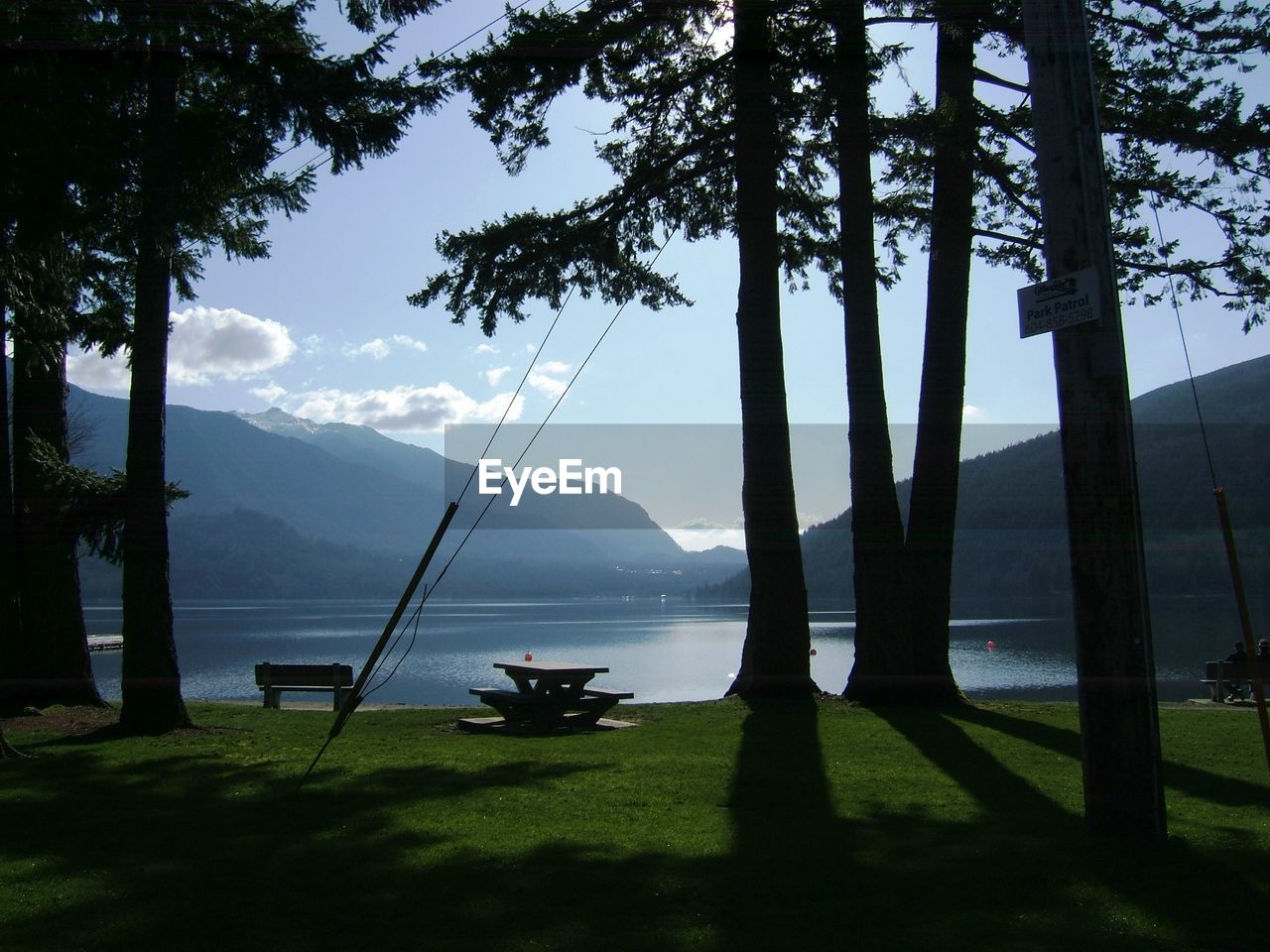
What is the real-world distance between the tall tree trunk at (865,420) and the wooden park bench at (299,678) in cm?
875

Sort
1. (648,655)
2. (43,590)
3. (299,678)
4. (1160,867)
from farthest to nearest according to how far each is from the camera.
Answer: (648,655)
(299,678)
(43,590)
(1160,867)

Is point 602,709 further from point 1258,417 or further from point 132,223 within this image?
point 1258,417

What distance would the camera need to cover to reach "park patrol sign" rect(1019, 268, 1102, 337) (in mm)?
5789

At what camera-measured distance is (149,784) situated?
807 cm

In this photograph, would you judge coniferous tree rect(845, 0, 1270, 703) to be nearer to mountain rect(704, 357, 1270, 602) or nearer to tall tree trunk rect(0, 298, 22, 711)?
tall tree trunk rect(0, 298, 22, 711)

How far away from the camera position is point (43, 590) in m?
15.0

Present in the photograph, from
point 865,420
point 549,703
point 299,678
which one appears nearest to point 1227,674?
point 865,420

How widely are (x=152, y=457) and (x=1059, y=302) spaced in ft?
32.3

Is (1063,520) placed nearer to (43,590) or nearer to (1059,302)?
(43,590)

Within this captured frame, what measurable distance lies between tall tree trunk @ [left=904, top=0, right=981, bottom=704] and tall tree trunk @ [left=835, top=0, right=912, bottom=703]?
1.15 feet

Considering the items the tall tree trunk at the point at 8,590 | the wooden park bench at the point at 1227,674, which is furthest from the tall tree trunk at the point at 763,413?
the tall tree trunk at the point at 8,590

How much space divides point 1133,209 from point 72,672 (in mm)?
16296

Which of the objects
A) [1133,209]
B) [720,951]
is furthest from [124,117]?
[1133,209]

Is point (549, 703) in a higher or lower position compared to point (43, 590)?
lower
